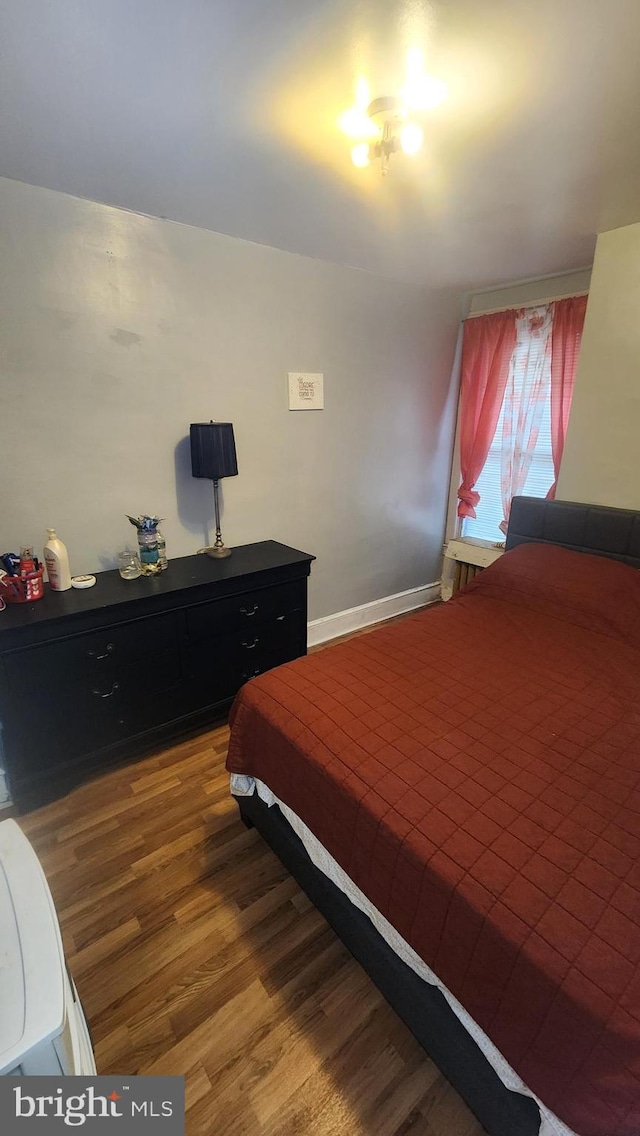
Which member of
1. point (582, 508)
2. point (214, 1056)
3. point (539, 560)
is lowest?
point (214, 1056)

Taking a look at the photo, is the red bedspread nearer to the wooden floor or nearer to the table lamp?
the wooden floor

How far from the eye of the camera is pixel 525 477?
308 cm

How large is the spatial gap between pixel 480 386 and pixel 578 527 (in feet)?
4.33

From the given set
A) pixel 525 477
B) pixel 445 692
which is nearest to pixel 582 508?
pixel 525 477

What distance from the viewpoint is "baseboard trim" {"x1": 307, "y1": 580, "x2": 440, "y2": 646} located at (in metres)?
3.18

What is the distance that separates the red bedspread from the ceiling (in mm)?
1736

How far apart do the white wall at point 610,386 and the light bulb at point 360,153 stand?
152 centimetres

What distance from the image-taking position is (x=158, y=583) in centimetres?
206

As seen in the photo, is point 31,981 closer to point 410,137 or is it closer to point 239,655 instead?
point 239,655

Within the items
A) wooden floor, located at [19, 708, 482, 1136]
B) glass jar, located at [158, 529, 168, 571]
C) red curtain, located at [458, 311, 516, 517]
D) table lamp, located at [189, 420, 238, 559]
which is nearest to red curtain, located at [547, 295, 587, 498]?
red curtain, located at [458, 311, 516, 517]

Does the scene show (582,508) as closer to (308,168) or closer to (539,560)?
(539,560)

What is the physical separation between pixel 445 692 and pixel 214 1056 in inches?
45.4

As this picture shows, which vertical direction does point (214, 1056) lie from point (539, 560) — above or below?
below

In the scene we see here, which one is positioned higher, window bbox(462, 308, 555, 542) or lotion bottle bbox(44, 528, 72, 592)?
window bbox(462, 308, 555, 542)
